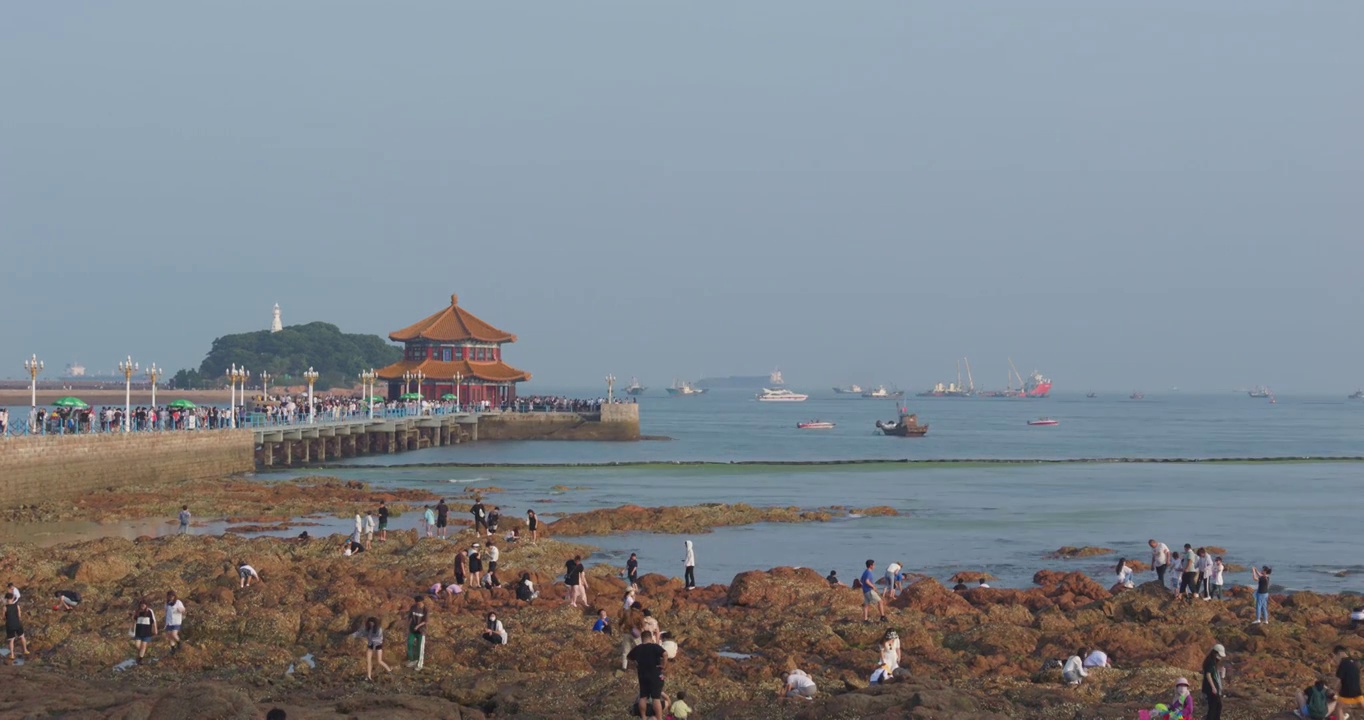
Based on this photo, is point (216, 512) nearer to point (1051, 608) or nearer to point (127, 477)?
point (127, 477)

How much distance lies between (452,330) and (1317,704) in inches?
3907

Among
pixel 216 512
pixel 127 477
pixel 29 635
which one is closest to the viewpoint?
pixel 29 635

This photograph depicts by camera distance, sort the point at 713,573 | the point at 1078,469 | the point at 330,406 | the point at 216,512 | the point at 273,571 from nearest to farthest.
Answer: the point at 273,571, the point at 713,573, the point at 216,512, the point at 1078,469, the point at 330,406

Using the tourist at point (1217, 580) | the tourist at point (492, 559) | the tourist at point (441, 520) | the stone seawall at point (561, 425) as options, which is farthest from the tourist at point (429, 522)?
the stone seawall at point (561, 425)

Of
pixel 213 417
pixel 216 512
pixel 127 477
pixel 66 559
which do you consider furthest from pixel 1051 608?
pixel 213 417

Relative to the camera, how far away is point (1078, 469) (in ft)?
268

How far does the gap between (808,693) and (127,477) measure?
3950cm

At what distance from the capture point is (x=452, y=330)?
112 meters

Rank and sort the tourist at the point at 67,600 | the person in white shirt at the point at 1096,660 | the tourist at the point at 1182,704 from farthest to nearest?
the tourist at the point at 67,600 < the person in white shirt at the point at 1096,660 < the tourist at the point at 1182,704

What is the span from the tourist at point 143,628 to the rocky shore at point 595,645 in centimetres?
22

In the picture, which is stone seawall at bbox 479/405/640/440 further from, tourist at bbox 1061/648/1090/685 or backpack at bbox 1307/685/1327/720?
backpack at bbox 1307/685/1327/720

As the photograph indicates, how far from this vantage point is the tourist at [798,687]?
61.7ft

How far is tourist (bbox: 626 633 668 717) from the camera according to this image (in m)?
17.1

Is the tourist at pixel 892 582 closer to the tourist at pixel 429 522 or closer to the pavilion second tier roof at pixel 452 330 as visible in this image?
the tourist at pixel 429 522
